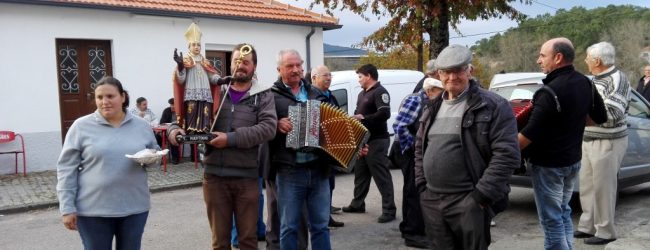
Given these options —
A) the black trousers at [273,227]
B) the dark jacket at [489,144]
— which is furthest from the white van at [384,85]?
the dark jacket at [489,144]

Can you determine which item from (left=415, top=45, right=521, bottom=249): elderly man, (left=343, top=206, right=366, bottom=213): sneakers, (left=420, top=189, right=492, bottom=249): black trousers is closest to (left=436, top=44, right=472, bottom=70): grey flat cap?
(left=415, top=45, right=521, bottom=249): elderly man

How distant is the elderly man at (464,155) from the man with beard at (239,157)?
1.23 m

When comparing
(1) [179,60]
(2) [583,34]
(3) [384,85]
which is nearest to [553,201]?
(1) [179,60]

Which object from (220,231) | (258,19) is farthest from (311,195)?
(258,19)

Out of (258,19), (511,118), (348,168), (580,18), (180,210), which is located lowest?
(180,210)

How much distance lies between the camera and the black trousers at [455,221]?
11.1ft

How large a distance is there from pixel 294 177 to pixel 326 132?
0.43m

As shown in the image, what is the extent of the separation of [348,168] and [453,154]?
123cm

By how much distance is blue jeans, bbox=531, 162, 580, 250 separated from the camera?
4355 mm

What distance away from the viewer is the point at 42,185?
9.84 metres

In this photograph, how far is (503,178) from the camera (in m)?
3.30

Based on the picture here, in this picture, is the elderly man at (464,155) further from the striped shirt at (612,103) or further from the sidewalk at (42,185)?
the sidewalk at (42,185)

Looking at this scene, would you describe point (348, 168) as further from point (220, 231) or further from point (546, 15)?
point (546, 15)

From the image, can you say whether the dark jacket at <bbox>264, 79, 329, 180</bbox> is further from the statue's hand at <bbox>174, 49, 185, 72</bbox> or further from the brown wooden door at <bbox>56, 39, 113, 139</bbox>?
the brown wooden door at <bbox>56, 39, 113, 139</bbox>
